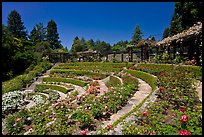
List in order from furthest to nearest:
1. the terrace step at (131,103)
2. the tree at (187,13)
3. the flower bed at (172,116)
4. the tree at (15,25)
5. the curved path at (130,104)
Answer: the tree at (15,25) < the tree at (187,13) < the terrace step at (131,103) < the curved path at (130,104) < the flower bed at (172,116)

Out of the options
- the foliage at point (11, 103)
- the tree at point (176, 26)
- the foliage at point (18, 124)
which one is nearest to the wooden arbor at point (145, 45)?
the tree at point (176, 26)

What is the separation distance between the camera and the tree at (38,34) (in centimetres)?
6212

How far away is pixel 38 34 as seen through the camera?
207 feet

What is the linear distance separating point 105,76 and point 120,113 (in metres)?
10.7

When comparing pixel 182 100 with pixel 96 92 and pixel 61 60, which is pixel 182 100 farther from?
pixel 61 60

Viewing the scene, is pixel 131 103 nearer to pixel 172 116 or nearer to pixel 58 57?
pixel 172 116

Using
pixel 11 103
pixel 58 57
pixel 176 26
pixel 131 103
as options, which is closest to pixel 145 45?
pixel 11 103

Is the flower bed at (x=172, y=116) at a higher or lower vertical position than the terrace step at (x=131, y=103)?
higher

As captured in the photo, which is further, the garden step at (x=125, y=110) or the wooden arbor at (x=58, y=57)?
the wooden arbor at (x=58, y=57)

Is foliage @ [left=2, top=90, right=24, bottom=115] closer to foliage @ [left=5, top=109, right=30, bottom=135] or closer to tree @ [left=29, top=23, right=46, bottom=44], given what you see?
foliage @ [left=5, top=109, right=30, bottom=135]

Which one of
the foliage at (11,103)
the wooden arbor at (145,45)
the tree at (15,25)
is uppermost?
the tree at (15,25)

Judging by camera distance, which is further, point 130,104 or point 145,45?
point 145,45

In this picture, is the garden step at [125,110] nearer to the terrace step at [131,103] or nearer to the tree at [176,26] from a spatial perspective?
the terrace step at [131,103]

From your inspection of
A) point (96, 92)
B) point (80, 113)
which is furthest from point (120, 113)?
point (96, 92)
